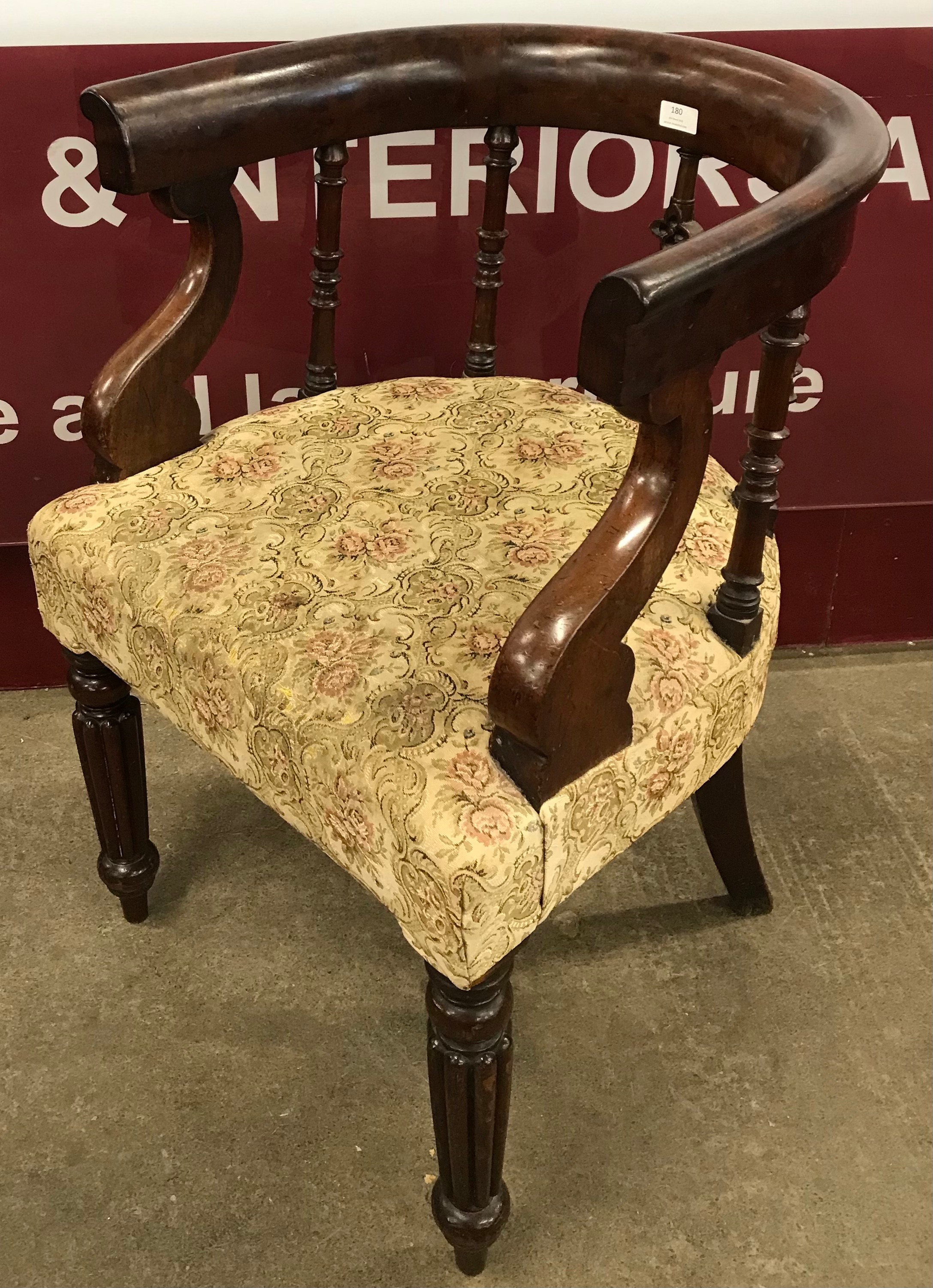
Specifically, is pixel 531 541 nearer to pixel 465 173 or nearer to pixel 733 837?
pixel 733 837

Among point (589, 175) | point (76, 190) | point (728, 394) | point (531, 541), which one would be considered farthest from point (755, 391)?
point (76, 190)

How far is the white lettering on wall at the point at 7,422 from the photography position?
1.54 meters

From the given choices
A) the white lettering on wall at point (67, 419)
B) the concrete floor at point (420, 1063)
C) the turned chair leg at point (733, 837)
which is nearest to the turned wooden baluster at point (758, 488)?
the turned chair leg at point (733, 837)

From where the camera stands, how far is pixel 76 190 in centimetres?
142

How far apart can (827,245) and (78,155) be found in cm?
92

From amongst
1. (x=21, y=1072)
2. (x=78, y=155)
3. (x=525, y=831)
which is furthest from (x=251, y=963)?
(x=78, y=155)

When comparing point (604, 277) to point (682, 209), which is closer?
point (604, 277)

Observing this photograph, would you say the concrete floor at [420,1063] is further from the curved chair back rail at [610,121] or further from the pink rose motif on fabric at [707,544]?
the curved chair back rail at [610,121]

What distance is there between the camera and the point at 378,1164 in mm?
1171

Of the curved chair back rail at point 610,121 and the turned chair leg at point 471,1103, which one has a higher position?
the curved chair back rail at point 610,121

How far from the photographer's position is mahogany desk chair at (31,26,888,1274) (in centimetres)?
79

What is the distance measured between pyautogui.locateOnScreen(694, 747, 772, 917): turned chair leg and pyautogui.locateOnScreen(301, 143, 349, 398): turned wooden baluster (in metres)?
0.56

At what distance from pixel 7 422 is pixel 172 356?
0.52 meters

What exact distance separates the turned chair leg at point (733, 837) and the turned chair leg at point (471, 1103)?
0.42 meters
